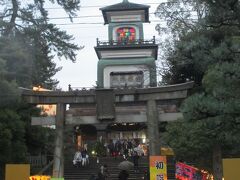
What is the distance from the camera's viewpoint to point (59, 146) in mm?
25328

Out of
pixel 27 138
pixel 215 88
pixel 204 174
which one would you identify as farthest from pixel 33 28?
pixel 215 88

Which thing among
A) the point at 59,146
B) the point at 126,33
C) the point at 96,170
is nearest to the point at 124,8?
the point at 126,33

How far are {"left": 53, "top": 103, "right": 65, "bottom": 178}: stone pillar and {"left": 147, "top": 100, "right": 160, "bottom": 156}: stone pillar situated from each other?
15.3 feet

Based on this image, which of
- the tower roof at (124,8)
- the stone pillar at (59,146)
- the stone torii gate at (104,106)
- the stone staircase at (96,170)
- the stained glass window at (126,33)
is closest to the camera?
the stone pillar at (59,146)

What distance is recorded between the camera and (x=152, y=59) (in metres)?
39.6

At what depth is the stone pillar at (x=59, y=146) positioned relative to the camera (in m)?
25.0

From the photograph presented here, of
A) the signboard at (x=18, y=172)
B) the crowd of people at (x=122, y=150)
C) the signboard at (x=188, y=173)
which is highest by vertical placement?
the crowd of people at (x=122, y=150)

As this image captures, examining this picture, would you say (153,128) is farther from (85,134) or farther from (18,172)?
(85,134)

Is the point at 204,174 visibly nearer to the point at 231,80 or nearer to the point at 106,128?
the point at 231,80

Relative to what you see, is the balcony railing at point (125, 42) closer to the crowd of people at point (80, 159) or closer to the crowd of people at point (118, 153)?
the crowd of people at point (118, 153)

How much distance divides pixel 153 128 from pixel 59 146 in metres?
5.12

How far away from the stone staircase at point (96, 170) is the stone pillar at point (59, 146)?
6.32ft

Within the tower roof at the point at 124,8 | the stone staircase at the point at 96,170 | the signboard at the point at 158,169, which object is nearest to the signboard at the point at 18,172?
the signboard at the point at 158,169

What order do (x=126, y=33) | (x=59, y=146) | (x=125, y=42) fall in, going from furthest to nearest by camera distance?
(x=126, y=33) → (x=125, y=42) → (x=59, y=146)
